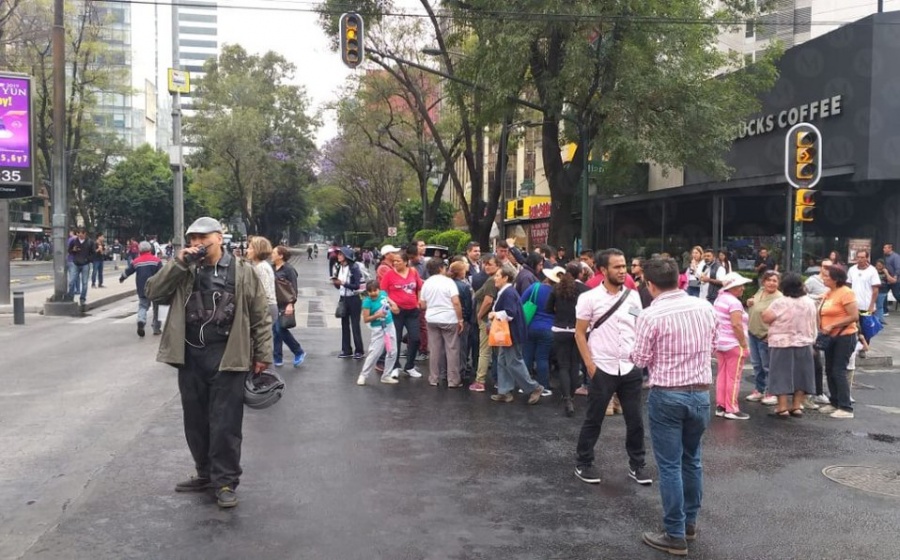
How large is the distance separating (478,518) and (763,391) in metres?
5.84

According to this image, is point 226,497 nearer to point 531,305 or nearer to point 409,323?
point 531,305

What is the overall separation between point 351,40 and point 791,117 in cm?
1349

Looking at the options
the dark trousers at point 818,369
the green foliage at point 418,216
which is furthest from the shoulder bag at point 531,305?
the green foliage at point 418,216

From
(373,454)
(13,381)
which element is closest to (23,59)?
(13,381)

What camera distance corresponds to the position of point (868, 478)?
20.0 feet

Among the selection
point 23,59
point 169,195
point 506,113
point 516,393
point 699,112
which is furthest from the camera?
point 169,195

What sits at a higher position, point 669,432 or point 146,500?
point 669,432

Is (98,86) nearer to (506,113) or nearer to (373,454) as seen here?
(506,113)

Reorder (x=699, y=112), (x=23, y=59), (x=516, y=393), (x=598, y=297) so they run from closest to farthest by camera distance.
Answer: (x=598, y=297)
(x=516, y=393)
(x=699, y=112)
(x=23, y=59)

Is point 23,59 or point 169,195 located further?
point 169,195

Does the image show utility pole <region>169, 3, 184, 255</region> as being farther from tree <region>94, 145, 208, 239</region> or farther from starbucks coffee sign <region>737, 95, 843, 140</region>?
tree <region>94, 145, 208, 239</region>

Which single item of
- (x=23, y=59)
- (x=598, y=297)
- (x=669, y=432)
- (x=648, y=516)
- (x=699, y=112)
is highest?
(x=23, y=59)

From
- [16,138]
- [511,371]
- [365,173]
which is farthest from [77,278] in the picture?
[365,173]

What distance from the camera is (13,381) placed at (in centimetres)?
938
